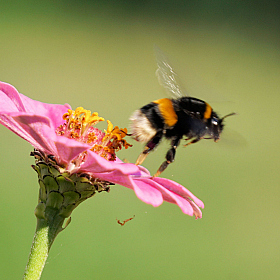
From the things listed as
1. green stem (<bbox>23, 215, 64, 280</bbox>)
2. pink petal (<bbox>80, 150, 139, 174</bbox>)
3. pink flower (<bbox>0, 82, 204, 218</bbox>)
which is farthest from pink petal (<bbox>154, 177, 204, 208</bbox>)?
green stem (<bbox>23, 215, 64, 280</bbox>)

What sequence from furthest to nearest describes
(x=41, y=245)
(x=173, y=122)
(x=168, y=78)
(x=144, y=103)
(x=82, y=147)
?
1. (x=144, y=103)
2. (x=168, y=78)
3. (x=173, y=122)
4. (x=41, y=245)
5. (x=82, y=147)

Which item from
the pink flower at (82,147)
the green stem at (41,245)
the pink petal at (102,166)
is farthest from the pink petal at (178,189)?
the green stem at (41,245)

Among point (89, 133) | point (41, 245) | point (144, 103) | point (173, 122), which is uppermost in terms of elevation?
Answer: point (173, 122)

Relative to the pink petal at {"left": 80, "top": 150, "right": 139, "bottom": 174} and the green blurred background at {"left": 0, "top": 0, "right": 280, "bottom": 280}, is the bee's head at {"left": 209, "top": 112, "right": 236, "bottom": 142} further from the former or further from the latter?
the pink petal at {"left": 80, "top": 150, "right": 139, "bottom": 174}

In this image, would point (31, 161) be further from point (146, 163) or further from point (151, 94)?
point (151, 94)

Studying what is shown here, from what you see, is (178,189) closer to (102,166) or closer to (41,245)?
(102,166)

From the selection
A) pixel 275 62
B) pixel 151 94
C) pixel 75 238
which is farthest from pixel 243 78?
pixel 75 238

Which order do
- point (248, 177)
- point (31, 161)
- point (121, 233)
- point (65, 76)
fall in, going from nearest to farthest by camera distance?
point (121, 233) → point (31, 161) → point (248, 177) → point (65, 76)

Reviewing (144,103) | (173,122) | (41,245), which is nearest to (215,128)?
(173,122)
